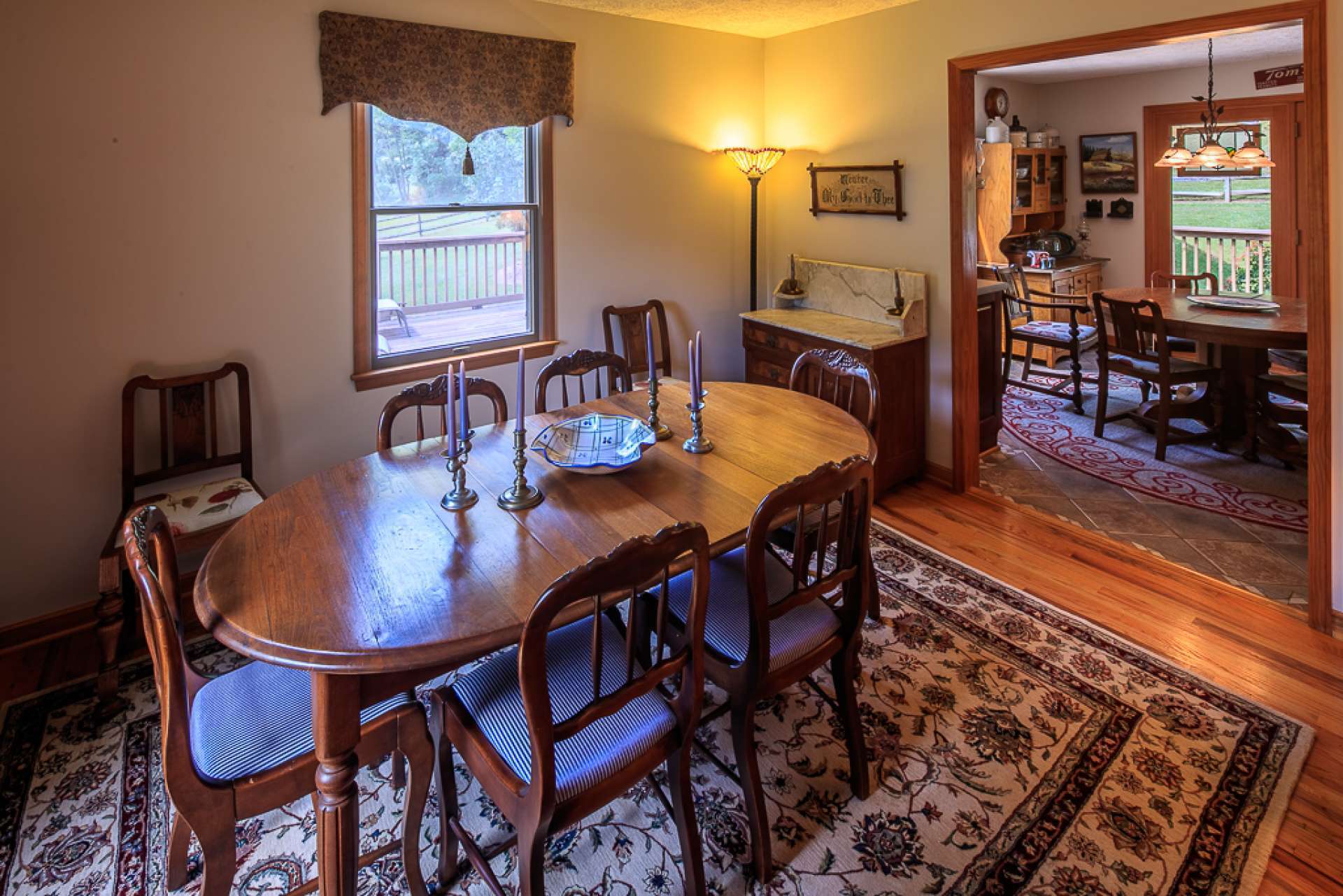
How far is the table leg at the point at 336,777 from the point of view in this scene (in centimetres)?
136

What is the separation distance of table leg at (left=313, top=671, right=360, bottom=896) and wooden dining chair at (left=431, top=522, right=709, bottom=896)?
234mm

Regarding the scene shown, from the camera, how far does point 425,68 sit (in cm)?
321

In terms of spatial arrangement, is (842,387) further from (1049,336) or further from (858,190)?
(1049,336)

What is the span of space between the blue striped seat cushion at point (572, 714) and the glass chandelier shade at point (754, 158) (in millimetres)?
3308

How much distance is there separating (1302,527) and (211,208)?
490 centimetres

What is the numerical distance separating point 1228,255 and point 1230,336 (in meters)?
3.44

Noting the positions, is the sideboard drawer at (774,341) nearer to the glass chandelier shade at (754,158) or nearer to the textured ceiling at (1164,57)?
the glass chandelier shade at (754,158)

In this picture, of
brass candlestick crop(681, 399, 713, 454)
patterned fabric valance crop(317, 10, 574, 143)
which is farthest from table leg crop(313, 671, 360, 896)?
patterned fabric valance crop(317, 10, 574, 143)

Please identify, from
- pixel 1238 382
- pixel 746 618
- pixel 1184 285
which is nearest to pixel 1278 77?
pixel 1184 285

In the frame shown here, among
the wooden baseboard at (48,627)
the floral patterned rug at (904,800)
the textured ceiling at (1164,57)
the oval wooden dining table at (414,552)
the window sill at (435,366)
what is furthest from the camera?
the textured ceiling at (1164,57)

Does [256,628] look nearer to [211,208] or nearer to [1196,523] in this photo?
[211,208]

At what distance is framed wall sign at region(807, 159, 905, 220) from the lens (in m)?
3.94

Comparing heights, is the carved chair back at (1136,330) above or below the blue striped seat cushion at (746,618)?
above

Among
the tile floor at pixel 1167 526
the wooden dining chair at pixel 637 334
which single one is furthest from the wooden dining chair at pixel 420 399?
the tile floor at pixel 1167 526
